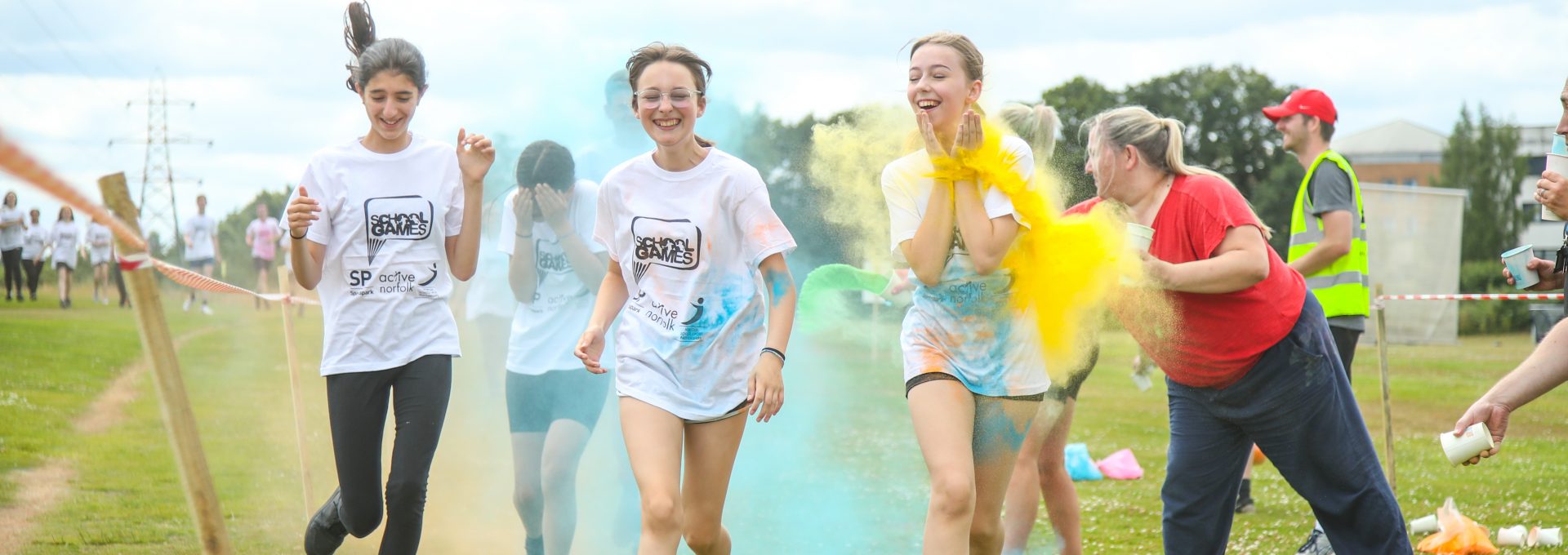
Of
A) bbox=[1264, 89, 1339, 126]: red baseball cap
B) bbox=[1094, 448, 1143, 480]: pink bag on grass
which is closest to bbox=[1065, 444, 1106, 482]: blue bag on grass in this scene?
bbox=[1094, 448, 1143, 480]: pink bag on grass

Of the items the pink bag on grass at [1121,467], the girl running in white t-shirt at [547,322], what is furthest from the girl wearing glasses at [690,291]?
the pink bag on grass at [1121,467]

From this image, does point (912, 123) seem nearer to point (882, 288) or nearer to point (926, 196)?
point (926, 196)

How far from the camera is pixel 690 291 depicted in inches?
157

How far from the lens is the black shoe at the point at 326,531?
460 cm

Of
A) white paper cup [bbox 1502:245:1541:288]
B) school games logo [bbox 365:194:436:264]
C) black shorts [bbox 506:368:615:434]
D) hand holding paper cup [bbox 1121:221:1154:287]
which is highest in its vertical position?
school games logo [bbox 365:194:436:264]

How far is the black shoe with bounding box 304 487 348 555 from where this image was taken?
15.1 feet

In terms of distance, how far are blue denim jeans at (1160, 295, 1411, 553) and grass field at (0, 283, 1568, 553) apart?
1.21 metres

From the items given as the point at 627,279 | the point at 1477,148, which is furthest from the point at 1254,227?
the point at 1477,148

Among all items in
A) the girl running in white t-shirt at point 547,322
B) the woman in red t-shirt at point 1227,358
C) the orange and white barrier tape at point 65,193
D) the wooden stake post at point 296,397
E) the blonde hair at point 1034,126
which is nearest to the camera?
the orange and white barrier tape at point 65,193

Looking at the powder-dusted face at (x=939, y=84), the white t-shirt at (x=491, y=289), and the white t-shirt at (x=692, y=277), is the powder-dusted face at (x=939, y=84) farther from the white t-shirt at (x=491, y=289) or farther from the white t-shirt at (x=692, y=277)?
the white t-shirt at (x=491, y=289)

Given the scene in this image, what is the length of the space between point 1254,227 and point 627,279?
2042mm

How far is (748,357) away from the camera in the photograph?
13.2 feet

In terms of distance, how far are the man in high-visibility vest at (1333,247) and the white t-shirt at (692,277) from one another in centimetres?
305

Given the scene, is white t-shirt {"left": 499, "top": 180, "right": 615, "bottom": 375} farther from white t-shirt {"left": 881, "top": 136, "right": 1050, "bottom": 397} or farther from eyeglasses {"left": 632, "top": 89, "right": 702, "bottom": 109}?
white t-shirt {"left": 881, "top": 136, "right": 1050, "bottom": 397}
